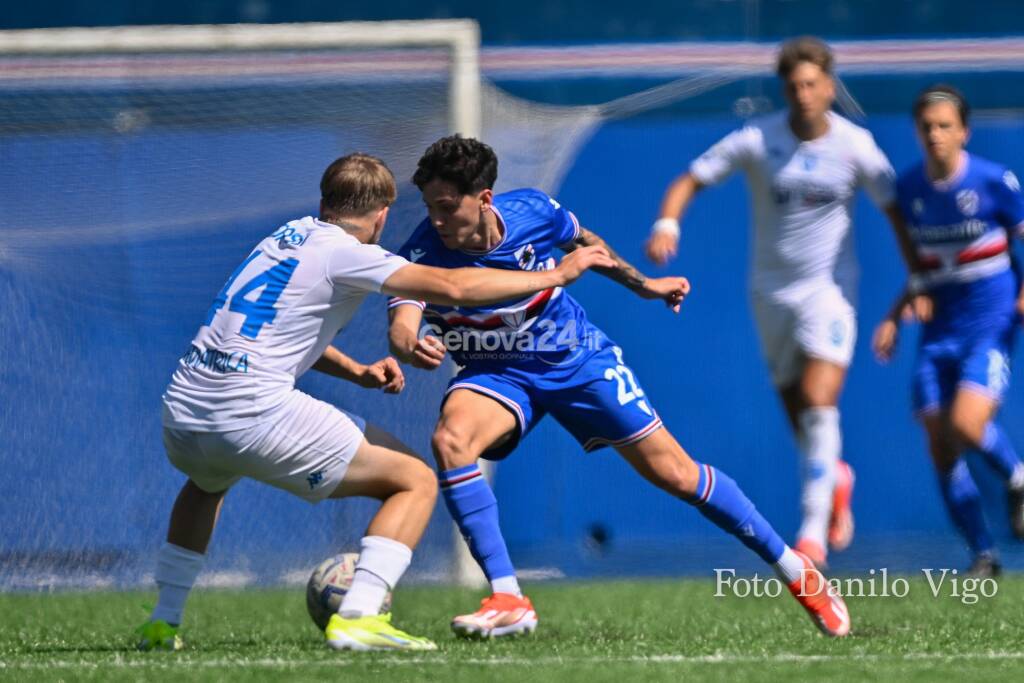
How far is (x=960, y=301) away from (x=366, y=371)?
11.7 ft

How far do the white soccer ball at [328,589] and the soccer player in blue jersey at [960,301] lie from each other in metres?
3.02

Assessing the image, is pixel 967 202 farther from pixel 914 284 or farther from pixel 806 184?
pixel 806 184

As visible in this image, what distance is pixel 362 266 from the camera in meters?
5.20

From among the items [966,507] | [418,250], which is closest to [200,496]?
[418,250]

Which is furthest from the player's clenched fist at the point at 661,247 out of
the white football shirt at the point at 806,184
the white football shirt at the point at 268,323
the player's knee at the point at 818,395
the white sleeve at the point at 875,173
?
the white football shirt at the point at 268,323

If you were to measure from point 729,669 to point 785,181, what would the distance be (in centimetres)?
349

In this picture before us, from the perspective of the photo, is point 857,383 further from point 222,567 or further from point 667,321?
point 222,567

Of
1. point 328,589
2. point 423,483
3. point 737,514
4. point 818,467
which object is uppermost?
point 423,483

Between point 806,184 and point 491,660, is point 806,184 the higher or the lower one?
the higher one

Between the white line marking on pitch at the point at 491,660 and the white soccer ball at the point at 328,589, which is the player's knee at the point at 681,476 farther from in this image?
the white soccer ball at the point at 328,589

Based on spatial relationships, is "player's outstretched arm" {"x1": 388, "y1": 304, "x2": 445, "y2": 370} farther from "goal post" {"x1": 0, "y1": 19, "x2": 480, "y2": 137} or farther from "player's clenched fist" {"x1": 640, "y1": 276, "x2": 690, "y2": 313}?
"goal post" {"x1": 0, "y1": 19, "x2": 480, "y2": 137}

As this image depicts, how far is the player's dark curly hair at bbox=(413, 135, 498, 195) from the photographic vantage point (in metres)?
5.69

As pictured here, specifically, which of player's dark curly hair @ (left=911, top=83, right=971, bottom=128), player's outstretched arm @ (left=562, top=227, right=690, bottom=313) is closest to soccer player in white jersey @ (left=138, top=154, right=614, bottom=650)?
player's outstretched arm @ (left=562, top=227, right=690, bottom=313)

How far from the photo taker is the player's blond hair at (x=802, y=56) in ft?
25.0
